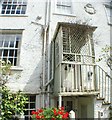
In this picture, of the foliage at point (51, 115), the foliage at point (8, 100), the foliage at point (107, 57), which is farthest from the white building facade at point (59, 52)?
the foliage at point (51, 115)

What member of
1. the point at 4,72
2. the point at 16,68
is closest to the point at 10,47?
the point at 16,68

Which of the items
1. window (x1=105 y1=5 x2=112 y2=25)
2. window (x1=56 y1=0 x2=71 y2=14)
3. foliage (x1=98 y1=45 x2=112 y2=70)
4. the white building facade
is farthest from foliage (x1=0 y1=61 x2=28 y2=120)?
window (x1=105 y1=5 x2=112 y2=25)

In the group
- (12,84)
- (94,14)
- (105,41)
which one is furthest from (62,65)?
(94,14)

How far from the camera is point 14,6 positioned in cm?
1353

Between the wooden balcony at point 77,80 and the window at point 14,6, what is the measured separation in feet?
17.6

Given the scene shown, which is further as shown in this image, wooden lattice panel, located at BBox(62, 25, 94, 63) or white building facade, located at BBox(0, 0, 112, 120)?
wooden lattice panel, located at BBox(62, 25, 94, 63)

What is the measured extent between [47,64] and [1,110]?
11.9 ft

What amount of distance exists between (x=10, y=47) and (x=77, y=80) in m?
4.66

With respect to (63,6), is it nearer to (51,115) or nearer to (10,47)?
(10,47)

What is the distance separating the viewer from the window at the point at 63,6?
13.7m

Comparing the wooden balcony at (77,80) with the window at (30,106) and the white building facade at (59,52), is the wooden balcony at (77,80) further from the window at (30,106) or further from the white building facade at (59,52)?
the window at (30,106)

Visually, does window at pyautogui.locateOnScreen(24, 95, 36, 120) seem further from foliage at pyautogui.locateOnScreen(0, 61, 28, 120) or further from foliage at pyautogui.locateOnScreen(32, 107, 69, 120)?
foliage at pyautogui.locateOnScreen(32, 107, 69, 120)

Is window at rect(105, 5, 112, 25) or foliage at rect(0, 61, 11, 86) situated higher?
window at rect(105, 5, 112, 25)

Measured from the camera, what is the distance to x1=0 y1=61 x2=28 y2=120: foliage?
31.3ft
